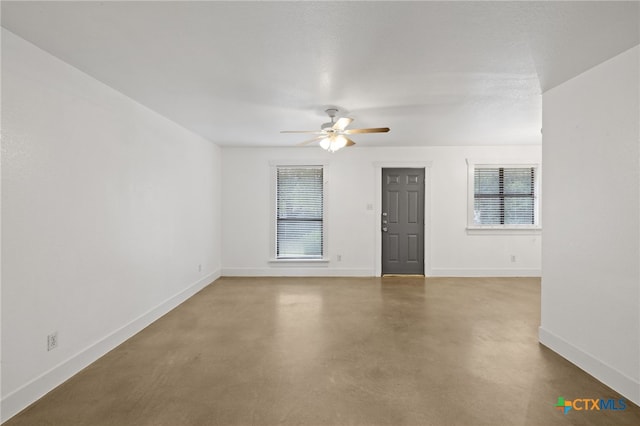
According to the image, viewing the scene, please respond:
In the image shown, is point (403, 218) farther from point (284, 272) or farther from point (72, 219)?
point (72, 219)

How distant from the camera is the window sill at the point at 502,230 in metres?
5.66

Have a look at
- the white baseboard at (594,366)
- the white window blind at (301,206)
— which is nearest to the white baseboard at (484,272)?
the white window blind at (301,206)

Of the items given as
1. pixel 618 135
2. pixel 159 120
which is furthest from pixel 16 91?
pixel 618 135

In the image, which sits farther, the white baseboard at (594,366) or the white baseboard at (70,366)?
the white baseboard at (594,366)

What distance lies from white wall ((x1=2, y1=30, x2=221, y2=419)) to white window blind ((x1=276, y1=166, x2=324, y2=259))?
87.5 inches

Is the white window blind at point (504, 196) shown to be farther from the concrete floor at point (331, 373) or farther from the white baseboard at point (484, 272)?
the concrete floor at point (331, 373)

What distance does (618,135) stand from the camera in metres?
2.26

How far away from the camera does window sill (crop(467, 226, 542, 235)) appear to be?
5.66 meters

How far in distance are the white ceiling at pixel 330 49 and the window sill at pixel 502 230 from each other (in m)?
2.67

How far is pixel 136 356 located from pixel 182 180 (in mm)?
2337

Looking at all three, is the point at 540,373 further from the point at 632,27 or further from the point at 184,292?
the point at 184,292

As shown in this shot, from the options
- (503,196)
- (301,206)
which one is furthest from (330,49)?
(503,196)

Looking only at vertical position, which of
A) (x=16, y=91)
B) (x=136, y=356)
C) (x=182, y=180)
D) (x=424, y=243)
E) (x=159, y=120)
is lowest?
(x=136, y=356)

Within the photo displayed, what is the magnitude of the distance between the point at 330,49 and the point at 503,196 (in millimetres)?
4964
